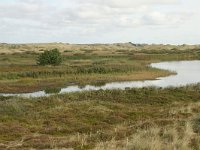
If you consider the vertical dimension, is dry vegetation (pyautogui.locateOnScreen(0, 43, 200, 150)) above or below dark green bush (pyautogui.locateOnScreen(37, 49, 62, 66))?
below

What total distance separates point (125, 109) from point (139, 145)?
56.9ft

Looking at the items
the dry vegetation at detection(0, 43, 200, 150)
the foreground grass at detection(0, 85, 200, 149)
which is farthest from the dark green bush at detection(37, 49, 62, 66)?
the foreground grass at detection(0, 85, 200, 149)

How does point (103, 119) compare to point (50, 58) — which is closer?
point (103, 119)

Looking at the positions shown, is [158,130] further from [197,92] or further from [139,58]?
[139,58]

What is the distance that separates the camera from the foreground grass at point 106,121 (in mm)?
15102

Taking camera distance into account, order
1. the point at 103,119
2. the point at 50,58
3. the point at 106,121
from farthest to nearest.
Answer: the point at 50,58, the point at 103,119, the point at 106,121

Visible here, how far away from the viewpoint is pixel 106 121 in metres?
26.3

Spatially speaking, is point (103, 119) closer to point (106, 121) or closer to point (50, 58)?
point (106, 121)

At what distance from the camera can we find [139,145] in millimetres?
13203

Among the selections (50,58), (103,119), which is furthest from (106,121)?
(50,58)

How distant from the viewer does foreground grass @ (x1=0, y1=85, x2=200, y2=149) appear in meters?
15.1

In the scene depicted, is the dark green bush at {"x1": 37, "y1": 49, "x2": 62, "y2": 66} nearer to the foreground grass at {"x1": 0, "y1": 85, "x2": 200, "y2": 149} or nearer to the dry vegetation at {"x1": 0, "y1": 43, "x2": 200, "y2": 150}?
the dry vegetation at {"x1": 0, "y1": 43, "x2": 200, "y2": 150}

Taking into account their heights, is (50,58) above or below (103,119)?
above

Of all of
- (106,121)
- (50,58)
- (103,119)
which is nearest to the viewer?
(106,121)
